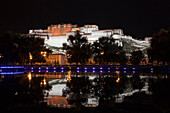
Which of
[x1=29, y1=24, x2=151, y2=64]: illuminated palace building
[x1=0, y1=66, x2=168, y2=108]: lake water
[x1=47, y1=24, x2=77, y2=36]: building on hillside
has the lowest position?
[x1=0, y1=66, x2=168, y2=108]: lake water

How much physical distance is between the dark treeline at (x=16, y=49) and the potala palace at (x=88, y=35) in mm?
55212

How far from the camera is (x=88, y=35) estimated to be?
364 feet

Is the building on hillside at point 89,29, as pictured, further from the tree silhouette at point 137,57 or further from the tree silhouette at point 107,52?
the tree silhouette at point 107,52

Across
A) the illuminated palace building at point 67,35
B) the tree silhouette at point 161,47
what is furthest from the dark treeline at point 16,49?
the illuminated palace building at point 67,35

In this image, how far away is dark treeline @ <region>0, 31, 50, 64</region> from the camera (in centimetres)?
4550

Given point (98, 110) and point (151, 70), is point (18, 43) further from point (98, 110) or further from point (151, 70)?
point (98, 110)

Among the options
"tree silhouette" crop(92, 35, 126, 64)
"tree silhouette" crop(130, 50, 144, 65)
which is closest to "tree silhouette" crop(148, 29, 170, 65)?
"tree silhouette" crop(92, 35, 126, 64)

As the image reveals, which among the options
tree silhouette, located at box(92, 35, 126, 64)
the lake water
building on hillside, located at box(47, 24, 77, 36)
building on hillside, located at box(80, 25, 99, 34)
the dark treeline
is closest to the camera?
the lake water

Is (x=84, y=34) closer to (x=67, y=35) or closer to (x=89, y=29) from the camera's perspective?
(x=67, y=35)

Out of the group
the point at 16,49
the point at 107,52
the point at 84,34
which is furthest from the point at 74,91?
the point at 84,34

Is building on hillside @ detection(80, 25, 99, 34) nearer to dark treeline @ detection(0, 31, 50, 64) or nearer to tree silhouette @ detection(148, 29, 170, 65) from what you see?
dark treeline @ detection(0, 31, 50, 64)

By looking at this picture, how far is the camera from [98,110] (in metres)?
5.66

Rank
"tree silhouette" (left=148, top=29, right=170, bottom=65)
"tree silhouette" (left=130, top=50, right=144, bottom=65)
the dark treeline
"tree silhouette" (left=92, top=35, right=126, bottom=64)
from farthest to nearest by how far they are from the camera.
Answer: "tree silhouette" (left=130, top=50, right=144, bottom=65) < "tree silhouette" (left=92, top=35, right=126, bottom=64) < the dark treeline < "tree silhouette" (left=148, top=29, right=170, bottom=65)

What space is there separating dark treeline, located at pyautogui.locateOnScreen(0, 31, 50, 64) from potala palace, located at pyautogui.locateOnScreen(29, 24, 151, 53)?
55212 millimetres
